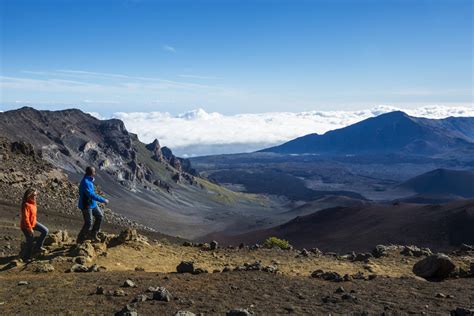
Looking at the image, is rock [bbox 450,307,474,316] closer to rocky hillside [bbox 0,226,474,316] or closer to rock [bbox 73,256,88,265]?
rocky hillside [bbox 0,226,474,316]

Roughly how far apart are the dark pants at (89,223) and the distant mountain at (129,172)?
74021 millimetres

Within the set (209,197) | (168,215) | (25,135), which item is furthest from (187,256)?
(209,197)

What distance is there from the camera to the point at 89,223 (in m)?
15.9

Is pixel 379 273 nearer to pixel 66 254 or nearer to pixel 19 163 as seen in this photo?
pixel 66 254

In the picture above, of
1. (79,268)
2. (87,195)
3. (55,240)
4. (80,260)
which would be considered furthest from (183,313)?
(55,240)

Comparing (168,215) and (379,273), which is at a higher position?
(379,273)

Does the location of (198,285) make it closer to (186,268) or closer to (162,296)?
(186,268)

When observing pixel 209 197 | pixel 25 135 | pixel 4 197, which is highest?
pixel 25 135

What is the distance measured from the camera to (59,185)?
6172cm

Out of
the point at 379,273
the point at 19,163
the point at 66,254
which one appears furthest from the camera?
the point at 19,163

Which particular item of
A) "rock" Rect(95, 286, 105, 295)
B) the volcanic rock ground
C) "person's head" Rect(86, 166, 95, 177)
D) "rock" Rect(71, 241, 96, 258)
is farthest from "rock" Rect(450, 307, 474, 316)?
"person's head" Rect(86, 166, 95, 177)

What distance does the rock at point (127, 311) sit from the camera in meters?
9.70

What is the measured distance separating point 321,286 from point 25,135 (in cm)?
10725

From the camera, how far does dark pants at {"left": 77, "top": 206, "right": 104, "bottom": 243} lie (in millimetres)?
15638
